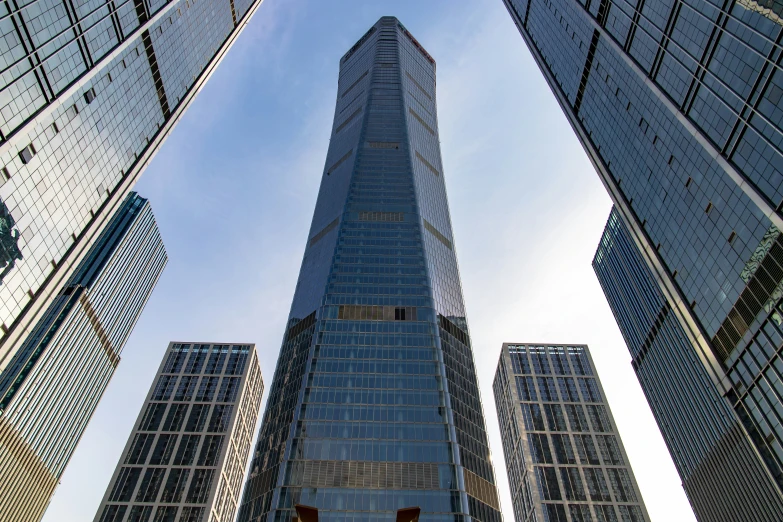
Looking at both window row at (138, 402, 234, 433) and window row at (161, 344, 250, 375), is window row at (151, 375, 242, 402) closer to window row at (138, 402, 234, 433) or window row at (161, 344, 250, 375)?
window row at (138, 402, 234, 433)

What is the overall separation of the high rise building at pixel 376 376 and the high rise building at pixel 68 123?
3876 cm

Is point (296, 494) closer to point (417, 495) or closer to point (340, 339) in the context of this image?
point (417, 495)

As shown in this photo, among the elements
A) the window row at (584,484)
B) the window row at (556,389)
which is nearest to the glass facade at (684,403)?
the window row at (584,484)

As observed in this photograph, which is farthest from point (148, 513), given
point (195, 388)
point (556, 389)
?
point (556, 389)

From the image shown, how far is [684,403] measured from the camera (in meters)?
112

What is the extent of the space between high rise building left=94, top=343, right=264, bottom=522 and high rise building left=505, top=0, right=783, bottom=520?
11676 cm

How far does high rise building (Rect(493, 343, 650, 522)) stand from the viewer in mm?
120375

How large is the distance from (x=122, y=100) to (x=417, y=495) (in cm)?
6548

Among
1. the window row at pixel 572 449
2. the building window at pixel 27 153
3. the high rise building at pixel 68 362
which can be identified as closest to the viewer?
the building window at pixel 27 153

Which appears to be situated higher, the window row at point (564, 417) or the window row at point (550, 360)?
the window row at point (550, 360)

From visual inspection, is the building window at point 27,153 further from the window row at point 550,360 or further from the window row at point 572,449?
the window row at point 550,360

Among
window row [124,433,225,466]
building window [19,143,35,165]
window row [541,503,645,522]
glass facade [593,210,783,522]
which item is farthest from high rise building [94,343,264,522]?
glass facade [593,210,783,522]

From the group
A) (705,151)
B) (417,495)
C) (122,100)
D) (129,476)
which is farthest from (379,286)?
(129,476)

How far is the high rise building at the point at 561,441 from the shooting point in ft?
395
